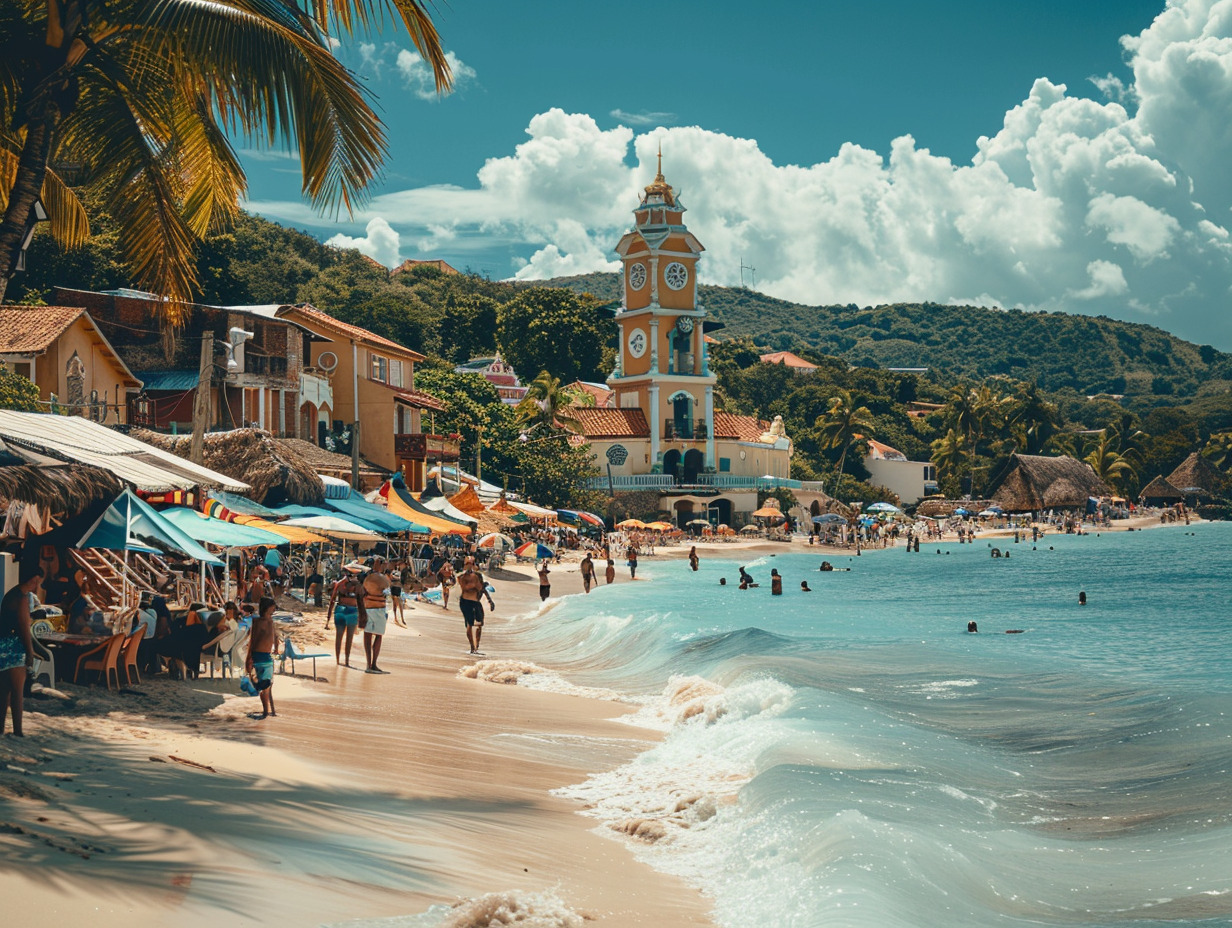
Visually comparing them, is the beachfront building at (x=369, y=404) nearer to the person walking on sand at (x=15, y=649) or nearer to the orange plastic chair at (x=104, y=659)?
the orange plastic chair at (x=104, y=659)

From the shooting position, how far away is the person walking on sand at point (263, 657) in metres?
11.1

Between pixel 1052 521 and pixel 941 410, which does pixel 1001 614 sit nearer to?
pixel 1052 521

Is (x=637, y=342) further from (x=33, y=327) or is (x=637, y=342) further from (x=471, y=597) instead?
(x=471, y=597)

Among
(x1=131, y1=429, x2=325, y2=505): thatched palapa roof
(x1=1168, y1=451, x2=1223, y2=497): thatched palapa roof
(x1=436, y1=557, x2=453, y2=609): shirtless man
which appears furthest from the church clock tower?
(x1=1168, y1=451, x2=1223, y2=497): thatched palapa roof

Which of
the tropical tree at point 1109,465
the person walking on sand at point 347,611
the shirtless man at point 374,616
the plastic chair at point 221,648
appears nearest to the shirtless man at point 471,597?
the shirtless man at point 374,616

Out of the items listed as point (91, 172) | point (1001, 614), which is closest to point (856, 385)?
point (1001, 614)

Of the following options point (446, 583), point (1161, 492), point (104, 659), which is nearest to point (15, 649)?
point (104, 659)

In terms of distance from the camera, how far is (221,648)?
43.1 ft

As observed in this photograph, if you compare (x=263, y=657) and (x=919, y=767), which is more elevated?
(x=263, y=657)

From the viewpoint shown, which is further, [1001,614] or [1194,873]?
[1001,614]

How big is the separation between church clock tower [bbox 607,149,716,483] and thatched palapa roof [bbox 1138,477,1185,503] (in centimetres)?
5755

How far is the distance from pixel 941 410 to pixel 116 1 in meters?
111

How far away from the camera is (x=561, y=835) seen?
28.3ft

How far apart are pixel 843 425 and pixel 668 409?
22.0m
